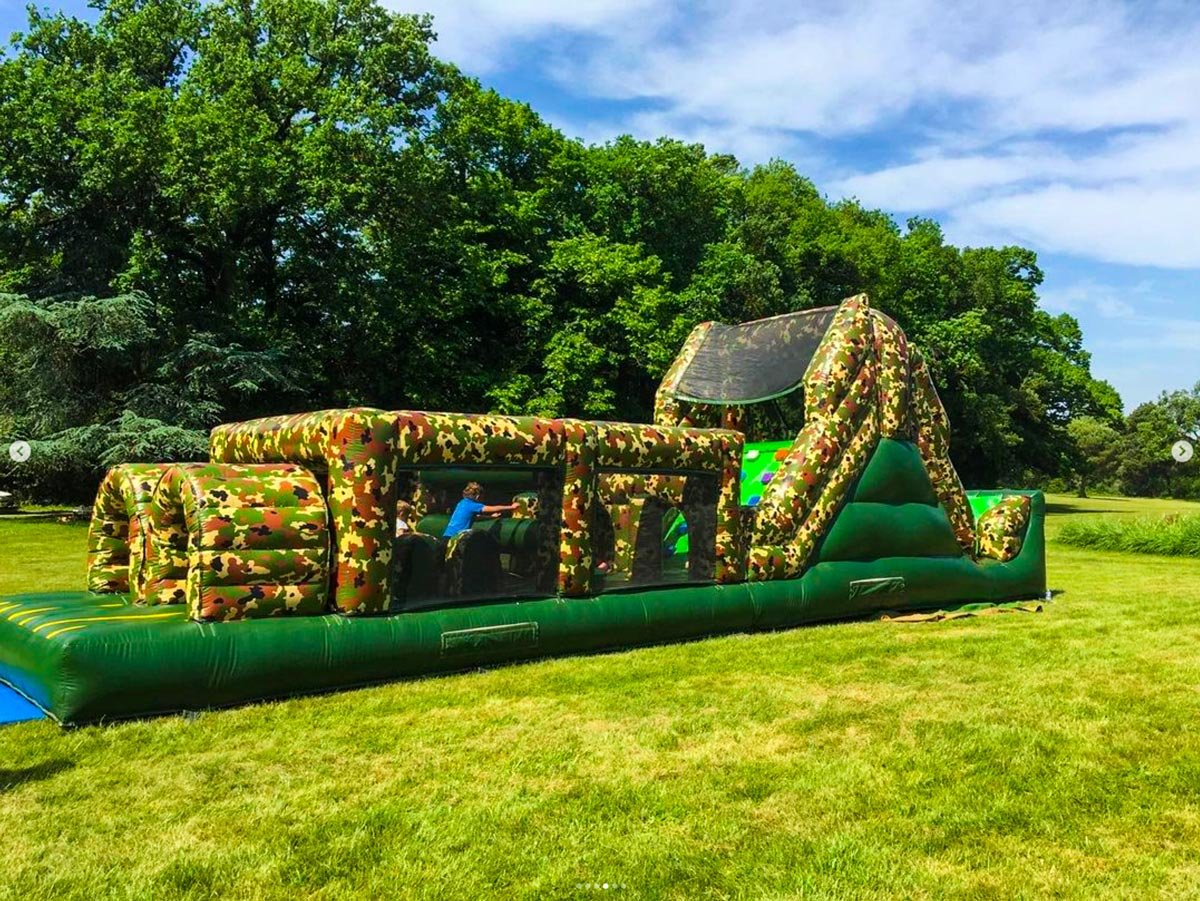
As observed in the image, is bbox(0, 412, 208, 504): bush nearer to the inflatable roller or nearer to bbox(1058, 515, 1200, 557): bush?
the inflatable roller

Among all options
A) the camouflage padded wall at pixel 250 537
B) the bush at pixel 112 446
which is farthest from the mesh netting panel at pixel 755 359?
the bush at pixel 112 446

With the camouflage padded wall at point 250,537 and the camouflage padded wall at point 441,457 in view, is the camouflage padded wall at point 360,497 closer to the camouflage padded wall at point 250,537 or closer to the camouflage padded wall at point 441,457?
the camouflage padded wall at point 441,457

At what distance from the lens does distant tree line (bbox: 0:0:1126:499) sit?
20438mm

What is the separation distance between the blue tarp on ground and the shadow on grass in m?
0.86

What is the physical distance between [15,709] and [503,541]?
327cm

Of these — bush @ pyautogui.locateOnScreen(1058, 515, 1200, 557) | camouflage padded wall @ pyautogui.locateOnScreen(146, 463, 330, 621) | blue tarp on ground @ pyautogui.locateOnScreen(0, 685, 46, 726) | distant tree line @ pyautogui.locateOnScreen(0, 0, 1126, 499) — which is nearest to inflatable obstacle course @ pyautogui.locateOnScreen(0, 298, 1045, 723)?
camouflage padded wall @ pyautogui.locateOnScreen(146, 463, 330, 621)

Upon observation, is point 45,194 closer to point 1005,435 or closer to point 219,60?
point 219,60

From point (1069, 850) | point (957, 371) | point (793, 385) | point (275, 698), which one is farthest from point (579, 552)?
point (957, 371)

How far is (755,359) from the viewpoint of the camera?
10586 mm

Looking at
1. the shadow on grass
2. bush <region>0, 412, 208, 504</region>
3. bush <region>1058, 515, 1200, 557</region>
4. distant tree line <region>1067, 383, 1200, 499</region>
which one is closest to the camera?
the shadow on grass

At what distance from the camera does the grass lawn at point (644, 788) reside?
11.9 ft

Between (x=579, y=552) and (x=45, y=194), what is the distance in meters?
19.7

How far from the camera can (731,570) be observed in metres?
8.47

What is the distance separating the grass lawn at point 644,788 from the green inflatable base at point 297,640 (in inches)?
6.8
